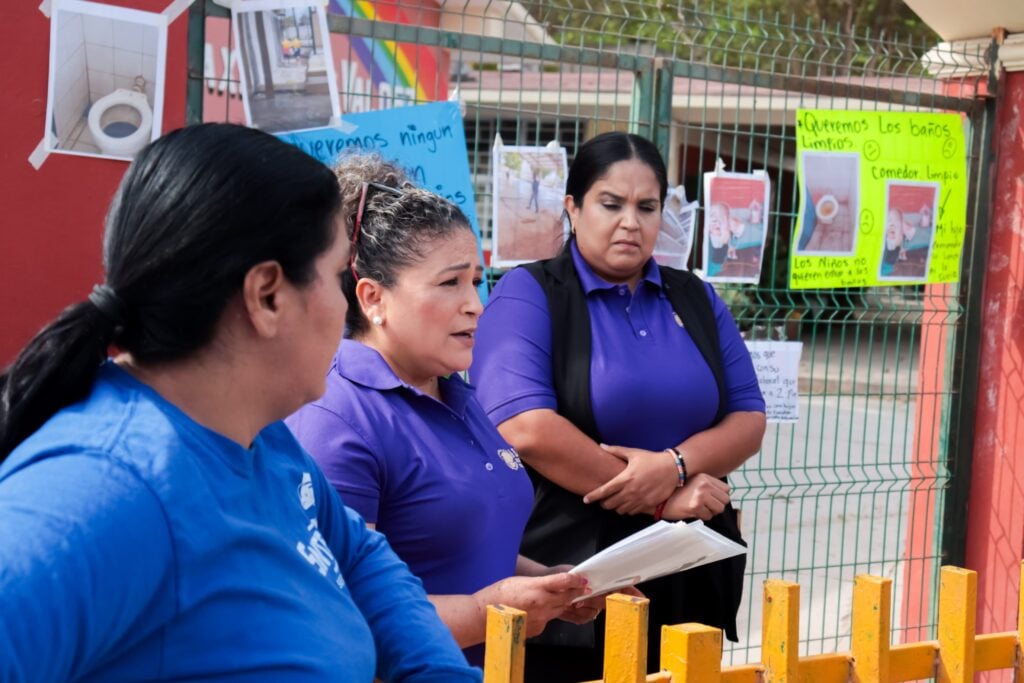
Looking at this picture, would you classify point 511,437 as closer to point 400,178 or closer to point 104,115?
point 400,178

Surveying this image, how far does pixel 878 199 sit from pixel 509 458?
259 centimetres

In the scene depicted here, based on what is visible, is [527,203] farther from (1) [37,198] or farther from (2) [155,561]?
(2) [155,561]

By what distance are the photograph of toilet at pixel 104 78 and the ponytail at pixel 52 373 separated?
6.46 ft

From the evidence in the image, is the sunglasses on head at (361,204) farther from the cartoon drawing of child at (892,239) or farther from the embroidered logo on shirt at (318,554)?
the cartoon drawing of child at (892,239)

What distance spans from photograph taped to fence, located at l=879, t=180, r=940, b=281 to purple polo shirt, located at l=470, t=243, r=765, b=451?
1569 millimetres

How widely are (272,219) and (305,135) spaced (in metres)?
2.03

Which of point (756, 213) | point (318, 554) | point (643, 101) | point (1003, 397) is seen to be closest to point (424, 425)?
point (318, 554)

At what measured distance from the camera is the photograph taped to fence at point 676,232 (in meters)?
3.87

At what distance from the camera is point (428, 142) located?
338 cm

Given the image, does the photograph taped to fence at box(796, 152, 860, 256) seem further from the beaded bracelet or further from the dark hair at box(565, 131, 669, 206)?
the beaded bracelet

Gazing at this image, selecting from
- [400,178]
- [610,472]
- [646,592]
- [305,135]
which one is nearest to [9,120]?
[305,135]

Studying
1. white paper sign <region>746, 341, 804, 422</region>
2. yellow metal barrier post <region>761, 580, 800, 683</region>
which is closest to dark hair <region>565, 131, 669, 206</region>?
white paper sign <region>746, 341, 804, 422</region>

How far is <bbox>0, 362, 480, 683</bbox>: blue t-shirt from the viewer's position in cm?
98

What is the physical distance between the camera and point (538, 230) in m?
3.65
